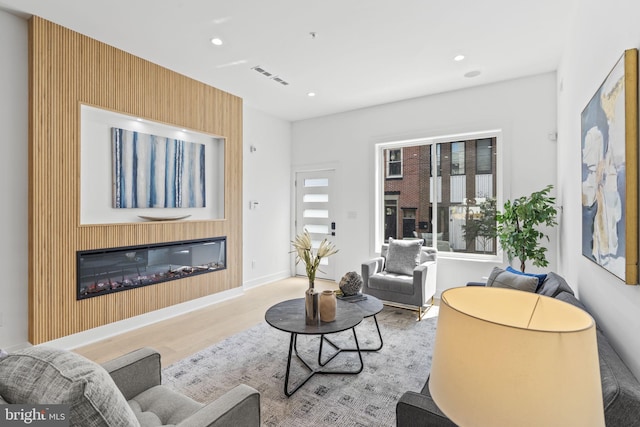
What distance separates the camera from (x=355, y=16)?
2.78 meters

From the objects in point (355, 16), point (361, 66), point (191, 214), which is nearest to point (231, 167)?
point (191, 214)

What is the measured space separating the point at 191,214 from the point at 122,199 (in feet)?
3.02

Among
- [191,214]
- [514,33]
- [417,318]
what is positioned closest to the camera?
[514,33]

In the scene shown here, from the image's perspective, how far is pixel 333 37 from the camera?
3111 mm

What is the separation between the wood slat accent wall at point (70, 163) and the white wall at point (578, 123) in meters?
4.00

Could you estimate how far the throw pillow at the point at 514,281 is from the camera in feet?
7.90

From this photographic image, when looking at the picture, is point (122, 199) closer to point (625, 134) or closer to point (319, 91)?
point (319, 91)

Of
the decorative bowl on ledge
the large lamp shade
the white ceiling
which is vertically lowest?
the large lamp shade

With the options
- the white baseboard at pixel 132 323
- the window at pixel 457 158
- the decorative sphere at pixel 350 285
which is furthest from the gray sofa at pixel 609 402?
the window at pixel 457 158

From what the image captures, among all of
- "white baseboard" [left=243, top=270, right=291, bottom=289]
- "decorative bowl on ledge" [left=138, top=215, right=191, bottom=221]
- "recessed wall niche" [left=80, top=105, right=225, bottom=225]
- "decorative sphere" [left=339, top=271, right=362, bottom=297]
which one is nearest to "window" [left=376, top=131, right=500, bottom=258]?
"white baseboard" [left=243, top=270, right=291, bottom=289]

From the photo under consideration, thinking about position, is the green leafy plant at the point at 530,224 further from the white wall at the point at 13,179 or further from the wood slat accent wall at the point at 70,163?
the white wall at the point at 13,179

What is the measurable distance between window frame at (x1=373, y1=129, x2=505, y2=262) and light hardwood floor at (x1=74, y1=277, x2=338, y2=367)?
1.86 m

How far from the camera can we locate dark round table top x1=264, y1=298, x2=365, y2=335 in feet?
7.47

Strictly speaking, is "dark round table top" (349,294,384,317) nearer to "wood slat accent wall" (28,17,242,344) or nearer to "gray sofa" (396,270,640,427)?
"gray sofa" (396,270,640,427)
